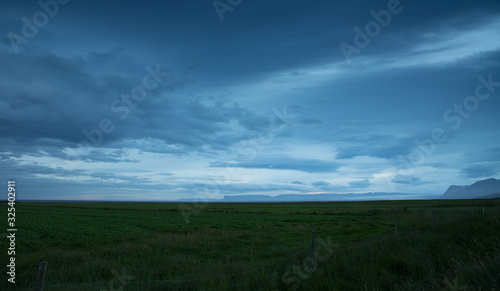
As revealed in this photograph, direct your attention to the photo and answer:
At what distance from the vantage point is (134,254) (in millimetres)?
13750

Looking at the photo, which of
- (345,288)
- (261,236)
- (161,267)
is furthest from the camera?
(261,236)

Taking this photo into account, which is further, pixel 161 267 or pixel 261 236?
pixel 261 236

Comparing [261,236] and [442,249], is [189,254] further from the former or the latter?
[442,249]

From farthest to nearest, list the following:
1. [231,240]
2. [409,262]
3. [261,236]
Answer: [261,236], [231,240], [409,262]

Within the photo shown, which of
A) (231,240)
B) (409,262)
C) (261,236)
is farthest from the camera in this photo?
(261,236)

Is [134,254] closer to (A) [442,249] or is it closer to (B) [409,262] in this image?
(B) [409,262]

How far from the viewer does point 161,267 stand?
10891mm

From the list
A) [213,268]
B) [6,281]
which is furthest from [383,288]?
[6,281]

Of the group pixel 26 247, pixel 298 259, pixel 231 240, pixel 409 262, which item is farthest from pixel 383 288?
pixel 26 247

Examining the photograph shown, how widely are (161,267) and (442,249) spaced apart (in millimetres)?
10231

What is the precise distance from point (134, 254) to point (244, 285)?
26.8ft

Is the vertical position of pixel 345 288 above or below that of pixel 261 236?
above

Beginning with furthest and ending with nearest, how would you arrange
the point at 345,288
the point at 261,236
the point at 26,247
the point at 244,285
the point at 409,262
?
the point at 261,236
the point at 26,247
the point at 409,262
the point at 244,285
the point at 345,288

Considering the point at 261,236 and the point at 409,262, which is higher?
the point at 409,262
